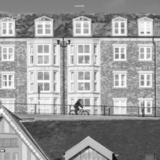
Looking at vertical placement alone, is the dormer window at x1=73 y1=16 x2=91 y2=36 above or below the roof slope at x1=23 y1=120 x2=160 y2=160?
above

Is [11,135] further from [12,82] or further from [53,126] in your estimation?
[12,82]

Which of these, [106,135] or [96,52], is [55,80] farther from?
[106,135]

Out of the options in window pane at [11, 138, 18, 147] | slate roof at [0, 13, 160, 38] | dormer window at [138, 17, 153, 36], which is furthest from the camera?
dormer window at [138, 17, 153, 36]

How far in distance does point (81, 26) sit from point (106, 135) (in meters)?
29.0

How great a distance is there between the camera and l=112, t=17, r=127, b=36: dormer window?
98.2 metres

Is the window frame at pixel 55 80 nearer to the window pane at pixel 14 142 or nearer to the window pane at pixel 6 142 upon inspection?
the window pane at pixel 6 142

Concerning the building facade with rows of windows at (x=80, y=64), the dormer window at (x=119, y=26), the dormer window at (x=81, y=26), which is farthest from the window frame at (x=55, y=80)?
the dormer window at (x=119, y=26)

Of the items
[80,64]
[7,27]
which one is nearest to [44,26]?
[7,27]

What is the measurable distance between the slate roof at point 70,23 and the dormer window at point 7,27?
484mm

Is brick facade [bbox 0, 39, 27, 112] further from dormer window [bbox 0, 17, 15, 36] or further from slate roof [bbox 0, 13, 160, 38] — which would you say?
slate roof [bbox 0, 13, 160, 38]

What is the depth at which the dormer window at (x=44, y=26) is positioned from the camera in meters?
98.0

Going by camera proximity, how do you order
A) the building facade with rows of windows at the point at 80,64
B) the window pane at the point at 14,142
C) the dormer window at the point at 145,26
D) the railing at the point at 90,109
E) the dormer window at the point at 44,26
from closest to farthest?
the window pane at the point at 14,142 < the railing at the point at 90,109 < the building facade with rows of windows at the point at 80,64 < the dormer window at the point at 44,26 < the dormer window at the point at 145,26

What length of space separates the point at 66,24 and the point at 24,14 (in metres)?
4.42

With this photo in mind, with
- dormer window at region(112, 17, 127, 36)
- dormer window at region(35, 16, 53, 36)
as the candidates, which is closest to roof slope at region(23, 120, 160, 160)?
dormer window at region(112, 17, 127, 36)
